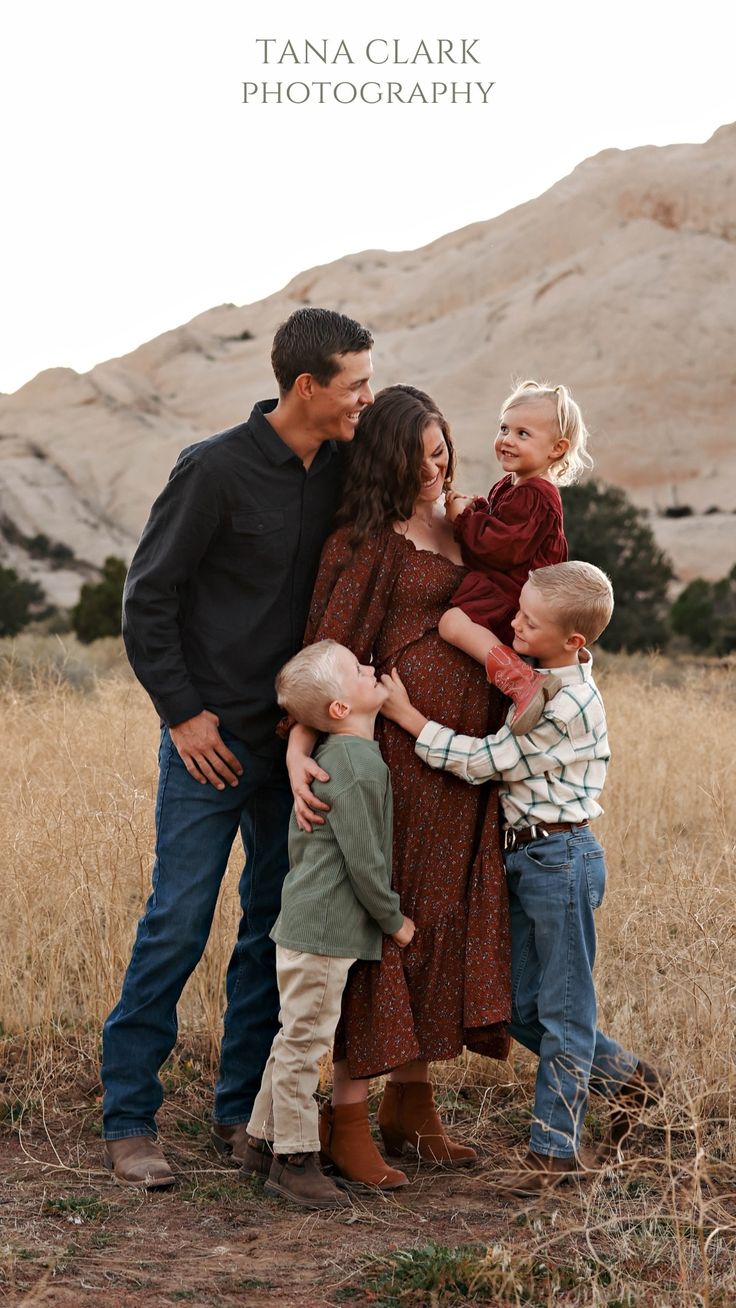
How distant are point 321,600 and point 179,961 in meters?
1.01

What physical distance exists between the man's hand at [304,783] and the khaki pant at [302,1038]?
32cm

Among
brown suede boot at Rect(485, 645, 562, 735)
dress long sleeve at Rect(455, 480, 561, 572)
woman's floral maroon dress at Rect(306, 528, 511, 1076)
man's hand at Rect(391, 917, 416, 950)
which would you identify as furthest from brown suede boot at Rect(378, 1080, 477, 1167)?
dress long sleeve at Rect(455, 480, 561, 572)

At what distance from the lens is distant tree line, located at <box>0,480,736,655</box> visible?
2092 cm

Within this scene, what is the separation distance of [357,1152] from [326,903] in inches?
27.0

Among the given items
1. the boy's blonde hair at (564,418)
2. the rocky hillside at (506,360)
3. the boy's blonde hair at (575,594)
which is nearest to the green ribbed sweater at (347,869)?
the boy's blonde hair at (575,594)

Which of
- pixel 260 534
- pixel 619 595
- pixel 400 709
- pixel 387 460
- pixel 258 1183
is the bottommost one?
pixel 258 1183

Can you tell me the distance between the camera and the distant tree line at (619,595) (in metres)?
20.9

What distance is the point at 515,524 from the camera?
3293mm

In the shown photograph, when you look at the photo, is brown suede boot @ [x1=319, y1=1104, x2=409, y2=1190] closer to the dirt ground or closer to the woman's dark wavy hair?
the dirt ground

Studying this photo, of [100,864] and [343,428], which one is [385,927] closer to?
[343,428]

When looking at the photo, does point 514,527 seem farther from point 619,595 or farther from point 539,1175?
point 619,595

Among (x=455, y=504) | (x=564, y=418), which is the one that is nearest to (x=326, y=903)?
(x=455, y=504)

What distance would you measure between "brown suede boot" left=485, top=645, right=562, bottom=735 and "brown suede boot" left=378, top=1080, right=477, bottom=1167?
1094 millimetres

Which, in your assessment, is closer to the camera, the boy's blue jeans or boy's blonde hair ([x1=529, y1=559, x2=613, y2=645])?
boy's blonde hair ([x1=529, y1=559, x2=613, y2=645])
